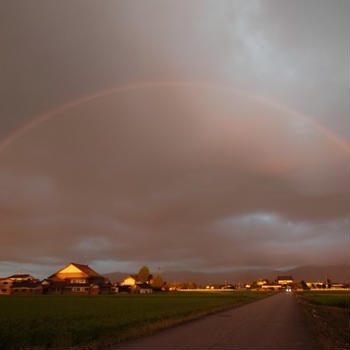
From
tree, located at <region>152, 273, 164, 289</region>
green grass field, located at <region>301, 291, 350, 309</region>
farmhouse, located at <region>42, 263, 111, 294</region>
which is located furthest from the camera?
tree, located at <region>152, 273, 164, 289</region>

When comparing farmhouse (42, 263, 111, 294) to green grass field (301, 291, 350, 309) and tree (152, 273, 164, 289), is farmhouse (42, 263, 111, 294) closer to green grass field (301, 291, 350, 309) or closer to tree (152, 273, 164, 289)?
tree (152, 273, 164, 289)

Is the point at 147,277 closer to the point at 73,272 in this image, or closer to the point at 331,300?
the point at 73,272

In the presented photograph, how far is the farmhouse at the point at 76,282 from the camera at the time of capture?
397ft

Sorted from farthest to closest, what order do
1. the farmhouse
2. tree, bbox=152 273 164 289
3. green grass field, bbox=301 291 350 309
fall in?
tree, bbox=152 273 164 289 → the farmhouse → green grass field, bbox=301 291 350 309

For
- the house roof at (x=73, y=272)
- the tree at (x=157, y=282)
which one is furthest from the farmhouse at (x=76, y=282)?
the tree at (x=157, y=282)

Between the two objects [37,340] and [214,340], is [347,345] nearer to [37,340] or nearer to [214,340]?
[214,340]

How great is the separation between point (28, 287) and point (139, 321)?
107 meters

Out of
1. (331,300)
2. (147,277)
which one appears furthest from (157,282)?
(331,300)

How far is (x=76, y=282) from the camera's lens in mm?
127750

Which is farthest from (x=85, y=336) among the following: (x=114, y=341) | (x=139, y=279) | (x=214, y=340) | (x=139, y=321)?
(x=139, y=279)

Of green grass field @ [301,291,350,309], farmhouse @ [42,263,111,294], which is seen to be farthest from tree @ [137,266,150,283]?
green grass field @ [301,291,350,309]

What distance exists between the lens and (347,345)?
18.6m

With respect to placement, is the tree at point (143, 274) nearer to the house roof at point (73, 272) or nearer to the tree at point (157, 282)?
the tree at point (157, 282)

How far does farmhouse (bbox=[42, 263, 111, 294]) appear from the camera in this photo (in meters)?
121
